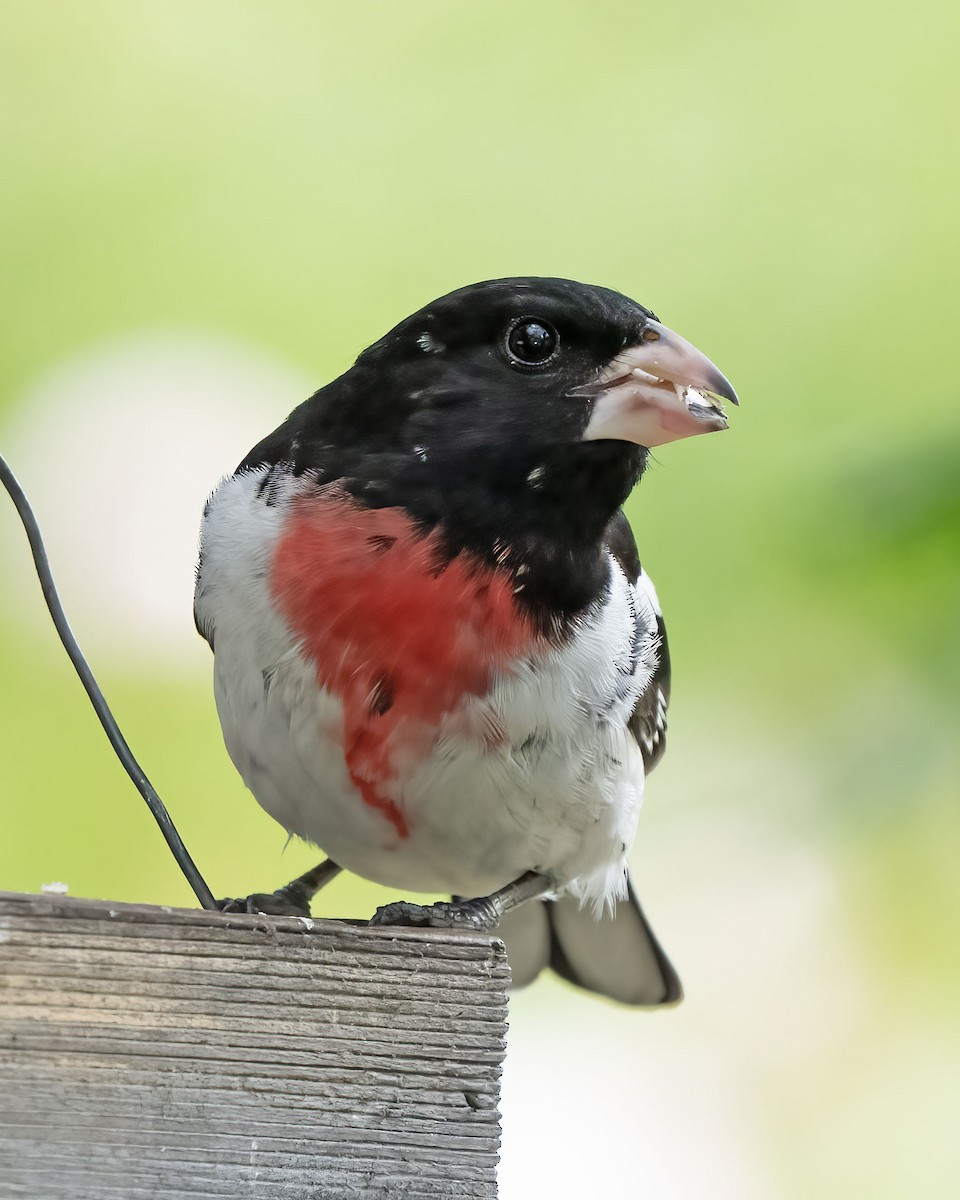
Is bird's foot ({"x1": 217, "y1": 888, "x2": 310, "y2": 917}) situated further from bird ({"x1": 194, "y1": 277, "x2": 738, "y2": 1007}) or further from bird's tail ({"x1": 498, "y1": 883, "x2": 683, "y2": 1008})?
bird's tail ({"x1": 498, "y1": 883, "x2": 683, "y2": 1008})

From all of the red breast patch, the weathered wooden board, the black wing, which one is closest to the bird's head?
the red breast patch

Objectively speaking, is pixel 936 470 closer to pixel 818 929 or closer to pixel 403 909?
pixel 403 909

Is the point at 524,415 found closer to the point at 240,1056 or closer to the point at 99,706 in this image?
the point at 99,706

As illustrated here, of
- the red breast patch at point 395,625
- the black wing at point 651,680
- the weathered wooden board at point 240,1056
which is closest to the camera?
the weathered wooden board at point 240,1056

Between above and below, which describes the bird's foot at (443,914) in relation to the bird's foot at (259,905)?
above

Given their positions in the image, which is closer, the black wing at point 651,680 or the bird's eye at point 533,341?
the bird's eye at point 533,341

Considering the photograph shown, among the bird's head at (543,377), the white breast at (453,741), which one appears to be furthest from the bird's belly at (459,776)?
the bird's head at (543,377)

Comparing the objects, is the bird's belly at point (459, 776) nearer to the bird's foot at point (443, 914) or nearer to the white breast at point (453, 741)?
the white breast at point (453, 741)
